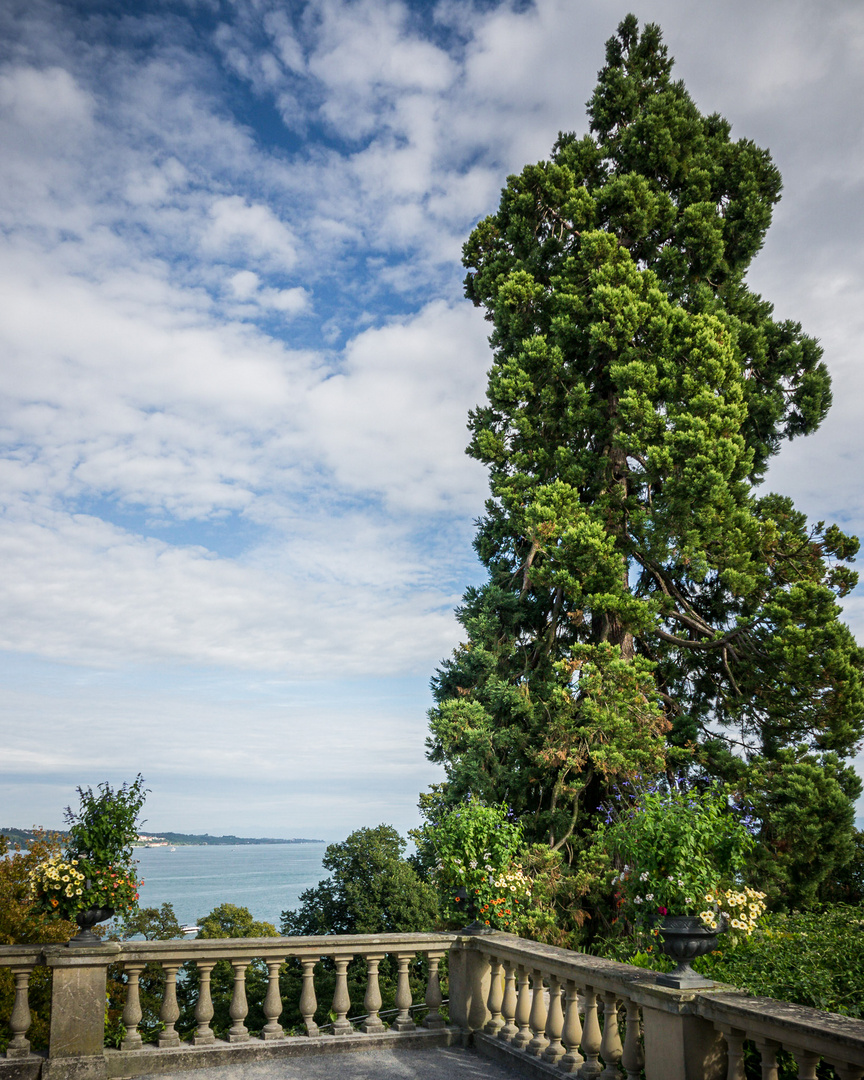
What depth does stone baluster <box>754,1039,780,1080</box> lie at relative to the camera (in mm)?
3260

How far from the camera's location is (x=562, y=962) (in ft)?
16.1

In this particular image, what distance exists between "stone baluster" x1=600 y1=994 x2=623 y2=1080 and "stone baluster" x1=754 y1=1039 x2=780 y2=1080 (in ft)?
4.14

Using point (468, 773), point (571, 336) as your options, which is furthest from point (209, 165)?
point (468, 773)

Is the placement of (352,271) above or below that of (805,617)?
above

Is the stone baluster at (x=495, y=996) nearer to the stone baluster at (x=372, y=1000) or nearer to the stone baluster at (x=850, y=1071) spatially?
the stone baluster at (x=372, y=1000)

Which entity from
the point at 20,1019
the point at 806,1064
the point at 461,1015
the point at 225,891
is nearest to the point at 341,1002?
the point at 461,1015

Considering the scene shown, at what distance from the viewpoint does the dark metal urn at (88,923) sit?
17.6 ft

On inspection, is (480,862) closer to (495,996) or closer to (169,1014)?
(495,996)

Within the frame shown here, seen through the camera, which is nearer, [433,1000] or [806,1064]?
[806,1064]

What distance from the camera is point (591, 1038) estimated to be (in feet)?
15.0

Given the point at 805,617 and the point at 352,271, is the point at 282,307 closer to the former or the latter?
the point at 352,271

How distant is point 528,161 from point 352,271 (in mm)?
4539

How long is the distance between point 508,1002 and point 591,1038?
5.07 feet

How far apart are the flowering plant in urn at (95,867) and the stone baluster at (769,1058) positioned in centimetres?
438
